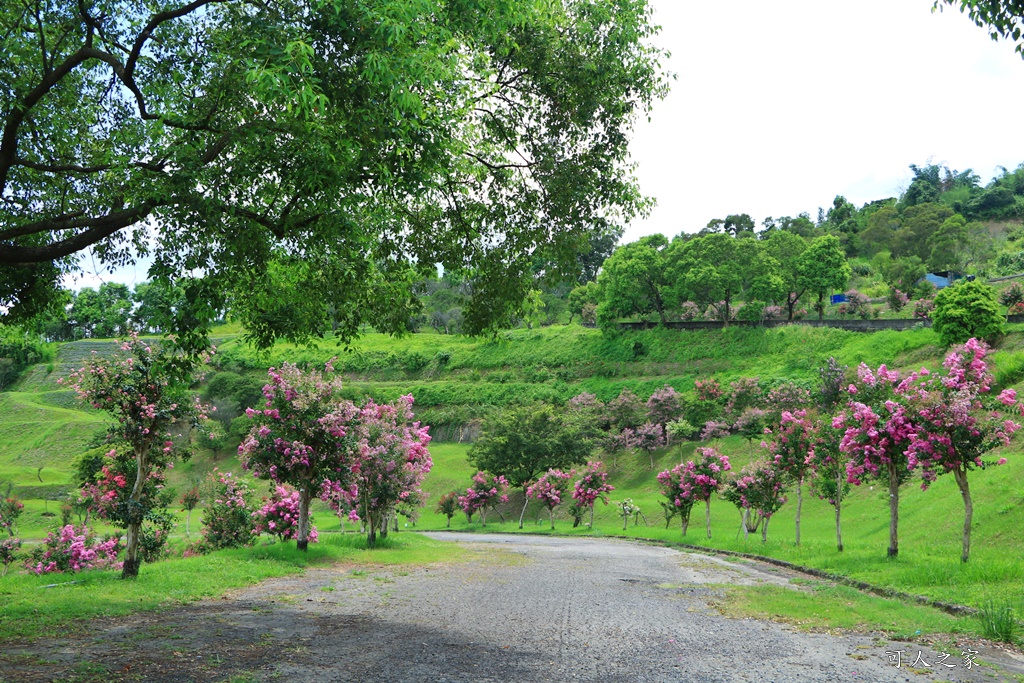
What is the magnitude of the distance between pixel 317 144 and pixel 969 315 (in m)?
46.6

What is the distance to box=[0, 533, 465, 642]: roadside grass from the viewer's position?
953 centimetres

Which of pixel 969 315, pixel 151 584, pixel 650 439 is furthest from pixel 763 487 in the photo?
pixel 969 315

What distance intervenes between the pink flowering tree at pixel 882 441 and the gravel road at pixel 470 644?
236 inches

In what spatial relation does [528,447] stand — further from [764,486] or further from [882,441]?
[882,441]

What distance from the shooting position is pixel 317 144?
24.0 feet

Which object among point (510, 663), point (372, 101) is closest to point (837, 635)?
point (510, 663)

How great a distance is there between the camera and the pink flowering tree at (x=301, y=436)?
18766 millimetres

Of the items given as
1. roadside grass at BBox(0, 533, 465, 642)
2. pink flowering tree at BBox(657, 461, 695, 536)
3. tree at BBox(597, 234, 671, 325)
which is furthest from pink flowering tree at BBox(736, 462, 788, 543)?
tree at BBox(597, 234, 671, 325)

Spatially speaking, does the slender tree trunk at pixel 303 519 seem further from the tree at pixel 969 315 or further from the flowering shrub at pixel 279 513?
the tree at pixel 969 315

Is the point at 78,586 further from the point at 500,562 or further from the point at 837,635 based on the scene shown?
the point at 837,635

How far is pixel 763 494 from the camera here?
78.2 ft

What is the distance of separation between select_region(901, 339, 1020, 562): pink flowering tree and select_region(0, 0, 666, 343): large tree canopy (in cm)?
865

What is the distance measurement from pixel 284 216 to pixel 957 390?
13.8 metres

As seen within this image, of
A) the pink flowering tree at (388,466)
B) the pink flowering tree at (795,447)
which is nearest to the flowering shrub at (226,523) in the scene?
the pink flowering tree at (388,466)
